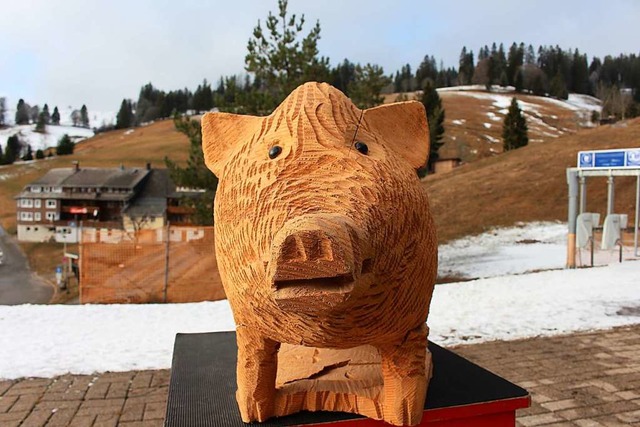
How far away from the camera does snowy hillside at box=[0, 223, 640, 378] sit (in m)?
5.40

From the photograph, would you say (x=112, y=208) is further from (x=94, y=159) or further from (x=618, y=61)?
(x=618, y=61)

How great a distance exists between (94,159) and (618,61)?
86351 mm

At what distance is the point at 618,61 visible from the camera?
87938 millimetres

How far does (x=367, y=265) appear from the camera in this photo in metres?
1.66

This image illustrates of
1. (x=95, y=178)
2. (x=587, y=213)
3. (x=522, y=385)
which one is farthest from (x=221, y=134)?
(x=95, y=178)

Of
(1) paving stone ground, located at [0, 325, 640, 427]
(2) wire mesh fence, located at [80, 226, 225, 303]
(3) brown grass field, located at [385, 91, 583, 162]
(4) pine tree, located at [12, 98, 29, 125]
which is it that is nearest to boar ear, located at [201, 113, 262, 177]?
(1) paving stone ground, located at [0, 325, 640, 427]

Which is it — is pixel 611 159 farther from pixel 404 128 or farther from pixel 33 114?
pixel 33 114

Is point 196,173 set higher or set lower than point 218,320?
higher

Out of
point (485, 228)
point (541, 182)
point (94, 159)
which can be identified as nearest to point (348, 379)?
point (485, 228)

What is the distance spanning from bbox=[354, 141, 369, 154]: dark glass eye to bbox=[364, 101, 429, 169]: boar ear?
13.8 inches

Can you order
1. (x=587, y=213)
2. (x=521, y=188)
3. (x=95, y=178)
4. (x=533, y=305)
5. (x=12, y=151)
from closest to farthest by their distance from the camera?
1. (x=533, y=305)
2. (x=587, y=213)
3. (x=521, y=188)
4. (x=95, y=178)
5. (x=12, y=151)

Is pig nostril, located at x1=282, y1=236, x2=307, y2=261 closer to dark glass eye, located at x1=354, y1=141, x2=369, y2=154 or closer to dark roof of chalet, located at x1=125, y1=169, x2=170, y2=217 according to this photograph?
dark glass eye, located at x1=354, y1=141, x2=369, y2=154

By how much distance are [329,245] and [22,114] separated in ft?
422

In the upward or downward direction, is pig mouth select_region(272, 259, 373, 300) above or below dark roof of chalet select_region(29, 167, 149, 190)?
above
